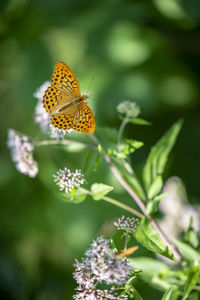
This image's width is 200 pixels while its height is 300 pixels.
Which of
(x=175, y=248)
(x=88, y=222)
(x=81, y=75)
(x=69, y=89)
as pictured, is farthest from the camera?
(x=81, y=75)

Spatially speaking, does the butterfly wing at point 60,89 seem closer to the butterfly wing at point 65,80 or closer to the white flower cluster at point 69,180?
the butterfly wing at point 65,80

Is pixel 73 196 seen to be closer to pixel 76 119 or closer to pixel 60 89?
pixel 76 119

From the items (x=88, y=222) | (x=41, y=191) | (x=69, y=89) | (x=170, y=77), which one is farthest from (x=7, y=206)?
(x=69, y=89)

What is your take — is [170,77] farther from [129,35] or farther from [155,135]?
[155,135]

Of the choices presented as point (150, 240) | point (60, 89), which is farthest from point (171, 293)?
point (60, 89)

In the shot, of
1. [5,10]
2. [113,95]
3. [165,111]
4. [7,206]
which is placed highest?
[5,10]

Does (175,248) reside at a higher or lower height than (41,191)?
higher

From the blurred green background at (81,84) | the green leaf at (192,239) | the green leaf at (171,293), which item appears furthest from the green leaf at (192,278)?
the blurred green background at (81,84)
